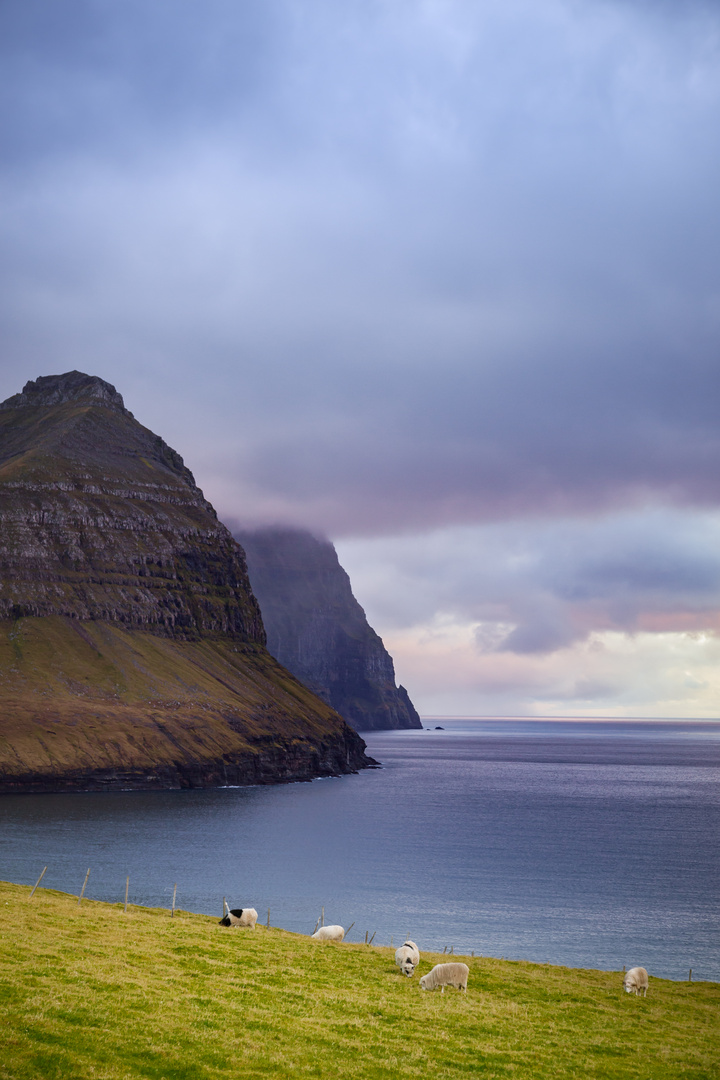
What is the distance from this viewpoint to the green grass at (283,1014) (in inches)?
899

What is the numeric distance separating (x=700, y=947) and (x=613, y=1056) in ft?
174

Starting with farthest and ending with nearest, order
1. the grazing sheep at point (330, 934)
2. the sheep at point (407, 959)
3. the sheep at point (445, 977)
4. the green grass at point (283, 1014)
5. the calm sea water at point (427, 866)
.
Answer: the calm sea water at point (427, 866), the grazing sheep at point (330, 934), the sheep at point (407, 959), the sheep at point (445, 977), the green grass at point (283, 1014)

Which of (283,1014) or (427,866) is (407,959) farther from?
(427,866)

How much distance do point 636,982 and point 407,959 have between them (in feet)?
46.2

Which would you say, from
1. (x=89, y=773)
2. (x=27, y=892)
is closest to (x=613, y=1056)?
(x=27, y=892)

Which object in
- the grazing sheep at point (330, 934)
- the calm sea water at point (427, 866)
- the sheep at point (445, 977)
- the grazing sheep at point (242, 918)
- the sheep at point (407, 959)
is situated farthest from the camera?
the calm sea water at point (427, 866)

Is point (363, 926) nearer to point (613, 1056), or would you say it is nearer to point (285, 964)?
point (285, 964)

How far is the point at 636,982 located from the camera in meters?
43.5

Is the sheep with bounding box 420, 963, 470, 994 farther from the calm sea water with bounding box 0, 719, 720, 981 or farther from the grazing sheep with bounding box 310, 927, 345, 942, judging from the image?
the calm sea water with bounding box 0, 719, 720, 981

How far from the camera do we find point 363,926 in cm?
7706

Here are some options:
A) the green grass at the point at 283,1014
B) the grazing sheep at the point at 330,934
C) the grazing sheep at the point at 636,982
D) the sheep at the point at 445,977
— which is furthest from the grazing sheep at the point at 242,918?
the grazing sheep at the point at 636,982

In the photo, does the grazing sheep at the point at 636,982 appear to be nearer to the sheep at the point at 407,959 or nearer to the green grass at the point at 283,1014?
the green grass at the point at 283,1014

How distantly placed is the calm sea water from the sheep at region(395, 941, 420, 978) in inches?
1247

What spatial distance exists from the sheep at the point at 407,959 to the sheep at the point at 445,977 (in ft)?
6.11
